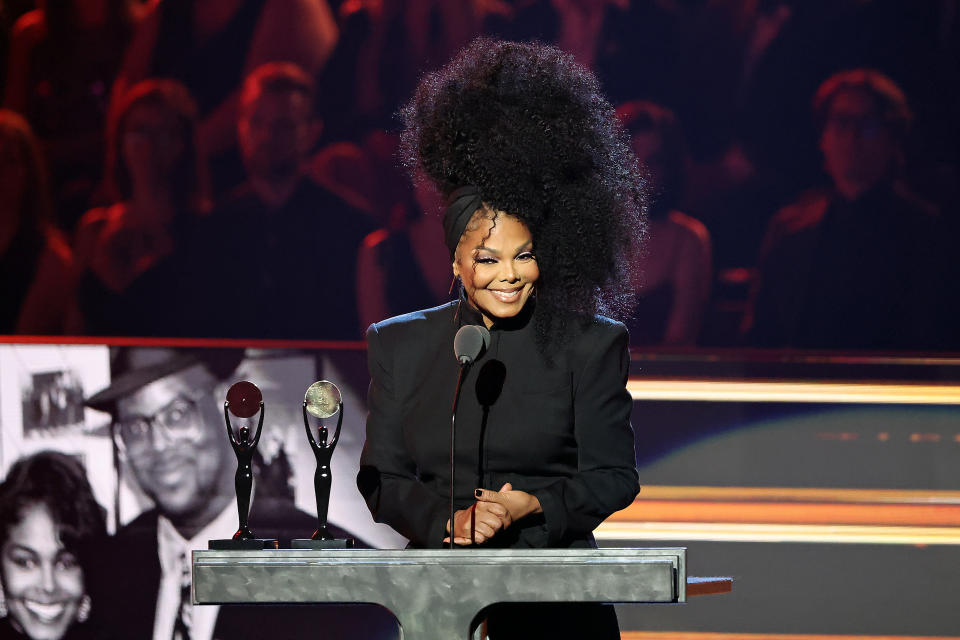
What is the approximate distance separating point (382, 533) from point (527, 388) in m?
1.97

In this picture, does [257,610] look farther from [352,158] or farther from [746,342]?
[746,342]

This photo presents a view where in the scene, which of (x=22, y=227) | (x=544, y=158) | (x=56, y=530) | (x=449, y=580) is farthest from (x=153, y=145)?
(x=449, y=580)

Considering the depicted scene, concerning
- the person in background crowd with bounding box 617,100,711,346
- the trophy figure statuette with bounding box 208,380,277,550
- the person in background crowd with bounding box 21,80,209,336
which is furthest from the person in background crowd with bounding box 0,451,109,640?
the trophy figure statuette with bounding box 208,380,277,550

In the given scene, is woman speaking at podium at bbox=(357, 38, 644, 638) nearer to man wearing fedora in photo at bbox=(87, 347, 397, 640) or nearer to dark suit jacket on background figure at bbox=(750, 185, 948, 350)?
man wearing fedora in photo at bbox=(87, 347, 397, 640)

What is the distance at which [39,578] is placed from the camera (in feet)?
13.6

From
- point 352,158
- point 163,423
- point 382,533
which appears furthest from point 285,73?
point 382,533

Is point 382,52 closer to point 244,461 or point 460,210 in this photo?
point 460,210

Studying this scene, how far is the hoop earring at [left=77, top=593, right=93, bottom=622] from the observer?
4.13m

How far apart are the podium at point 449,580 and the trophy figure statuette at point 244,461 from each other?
6.6 inches

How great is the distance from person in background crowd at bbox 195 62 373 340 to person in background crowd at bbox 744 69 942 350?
1564 mm

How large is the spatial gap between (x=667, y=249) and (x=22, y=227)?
8.42 feet

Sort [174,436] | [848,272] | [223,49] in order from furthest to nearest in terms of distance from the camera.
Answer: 1. [223,49]
2. [848,272]
3. [174,436]

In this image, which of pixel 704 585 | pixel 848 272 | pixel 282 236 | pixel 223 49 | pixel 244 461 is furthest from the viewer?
pixel 223 49

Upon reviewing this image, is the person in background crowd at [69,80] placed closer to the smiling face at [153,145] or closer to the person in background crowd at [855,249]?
the smiling face at [153,145]
